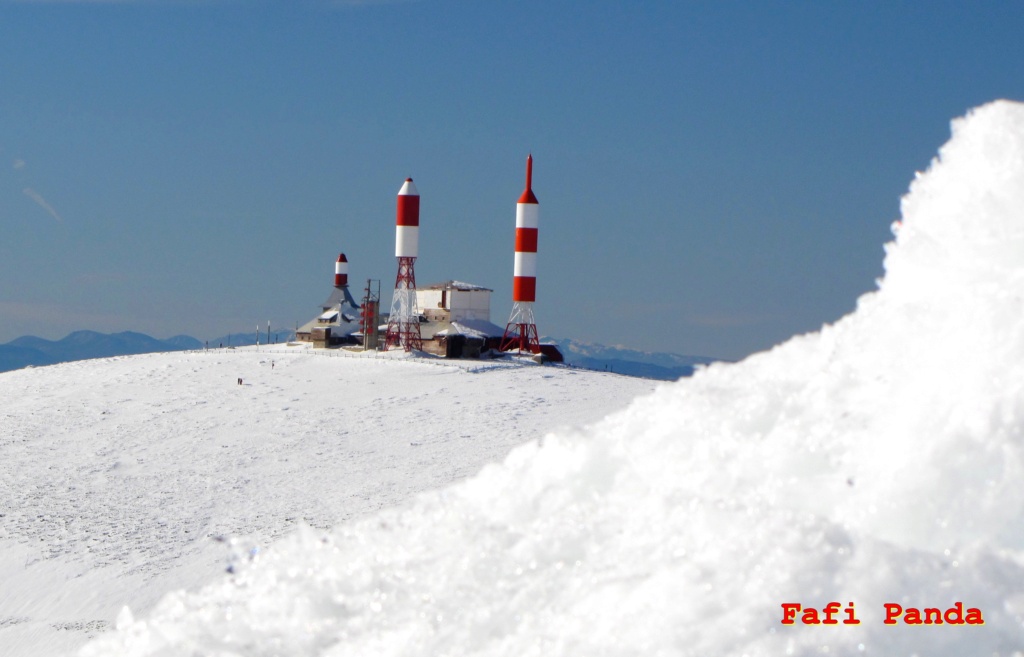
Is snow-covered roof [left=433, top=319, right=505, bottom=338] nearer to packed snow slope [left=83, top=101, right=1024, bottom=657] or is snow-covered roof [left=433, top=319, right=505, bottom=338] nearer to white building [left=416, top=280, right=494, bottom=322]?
white building [left=416, top=280, right=494, bottom=322]

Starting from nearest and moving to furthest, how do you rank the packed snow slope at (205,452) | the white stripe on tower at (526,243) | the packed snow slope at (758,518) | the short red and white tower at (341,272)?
1. the packed snow slope at (758,518)
2. the packed snow slope at (205,452)
3. the white stripe on tower at (526,243)
4. the short red and white tower at (341,272)

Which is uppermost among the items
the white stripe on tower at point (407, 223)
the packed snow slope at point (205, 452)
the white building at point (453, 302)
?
the white stripe on tower at point (407, 223)

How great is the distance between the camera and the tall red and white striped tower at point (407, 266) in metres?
43.5

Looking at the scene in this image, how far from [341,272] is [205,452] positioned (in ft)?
114

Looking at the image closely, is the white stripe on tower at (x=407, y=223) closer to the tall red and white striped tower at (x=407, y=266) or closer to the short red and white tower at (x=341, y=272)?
the tall red and white striped tower at (x=407, y=266)

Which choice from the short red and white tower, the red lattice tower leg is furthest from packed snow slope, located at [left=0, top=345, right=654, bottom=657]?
the short red and white tower

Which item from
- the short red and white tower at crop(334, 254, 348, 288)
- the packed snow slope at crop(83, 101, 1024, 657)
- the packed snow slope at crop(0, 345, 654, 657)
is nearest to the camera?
the packed snow slope at crop(83, 101, 1024, 657)

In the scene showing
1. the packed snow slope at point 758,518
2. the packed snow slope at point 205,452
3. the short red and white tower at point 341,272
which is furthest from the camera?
the short red and white tower at point 341,272

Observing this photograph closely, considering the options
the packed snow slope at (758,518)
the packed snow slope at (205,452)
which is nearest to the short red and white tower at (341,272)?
the packed snow slope at (205,452)

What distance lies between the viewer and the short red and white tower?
5847 cm

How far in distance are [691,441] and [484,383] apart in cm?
2973

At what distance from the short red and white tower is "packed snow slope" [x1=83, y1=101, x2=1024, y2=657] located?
5476 cm

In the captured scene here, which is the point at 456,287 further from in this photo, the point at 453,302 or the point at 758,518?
the point at 758,518

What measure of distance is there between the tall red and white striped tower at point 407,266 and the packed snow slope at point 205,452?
3.97 meters
